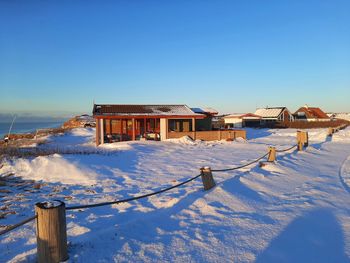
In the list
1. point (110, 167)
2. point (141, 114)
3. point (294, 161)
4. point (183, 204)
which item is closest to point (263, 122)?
point (141, 114)

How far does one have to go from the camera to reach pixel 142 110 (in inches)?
1054

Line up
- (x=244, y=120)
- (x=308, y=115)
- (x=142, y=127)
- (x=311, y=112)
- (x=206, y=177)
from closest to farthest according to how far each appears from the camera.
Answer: (x=206, y=177) < (x=142, y=127) < (x=244, y=120) < (x=308, y=115) < (x=311, y=112)

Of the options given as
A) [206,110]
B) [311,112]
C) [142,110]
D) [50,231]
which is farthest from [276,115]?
[50,231]

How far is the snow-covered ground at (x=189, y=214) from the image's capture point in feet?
16.0

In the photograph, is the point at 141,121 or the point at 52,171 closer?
the point at 52,171

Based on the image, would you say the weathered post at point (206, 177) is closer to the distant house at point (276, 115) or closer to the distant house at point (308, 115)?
the distant house at point (276, 115)

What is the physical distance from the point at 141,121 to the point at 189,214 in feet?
74.7

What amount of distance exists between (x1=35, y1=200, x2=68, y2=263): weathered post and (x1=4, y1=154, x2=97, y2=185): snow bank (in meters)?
6.53

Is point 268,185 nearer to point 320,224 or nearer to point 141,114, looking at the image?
point 320,224

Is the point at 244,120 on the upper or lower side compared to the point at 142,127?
upper

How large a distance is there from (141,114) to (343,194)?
18347mm

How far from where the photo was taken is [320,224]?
244 inches

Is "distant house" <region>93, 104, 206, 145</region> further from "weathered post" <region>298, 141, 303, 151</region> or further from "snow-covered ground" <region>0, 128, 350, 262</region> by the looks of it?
"snow-covered ground" <region>0, 128, 350, 262</region>

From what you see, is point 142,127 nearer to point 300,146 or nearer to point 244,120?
point 300,146
